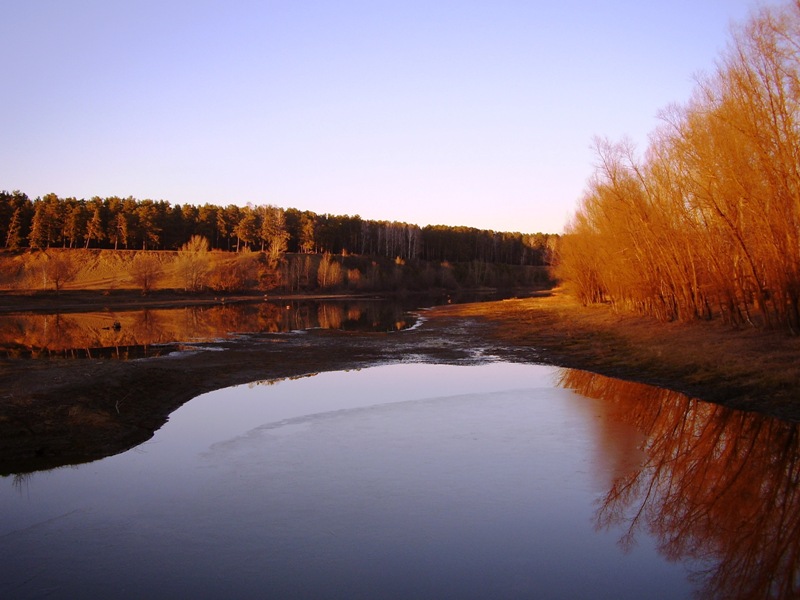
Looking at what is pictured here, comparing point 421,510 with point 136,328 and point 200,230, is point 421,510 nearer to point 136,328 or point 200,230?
point 136,328

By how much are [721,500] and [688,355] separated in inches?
550

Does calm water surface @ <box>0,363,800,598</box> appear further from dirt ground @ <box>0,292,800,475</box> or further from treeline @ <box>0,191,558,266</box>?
treeline @ <box>0,191,558,266</box>

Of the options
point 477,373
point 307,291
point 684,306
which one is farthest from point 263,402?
point 307,291

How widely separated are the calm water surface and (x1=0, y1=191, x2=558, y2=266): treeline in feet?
305

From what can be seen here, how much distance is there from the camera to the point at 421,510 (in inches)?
354

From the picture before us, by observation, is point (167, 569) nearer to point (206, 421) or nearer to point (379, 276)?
point (206, 421)

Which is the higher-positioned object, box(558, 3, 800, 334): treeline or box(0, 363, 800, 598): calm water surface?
box(558, 3, 800, 334): treeline

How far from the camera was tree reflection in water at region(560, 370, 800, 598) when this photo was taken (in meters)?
6.92

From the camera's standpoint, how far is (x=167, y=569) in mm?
7242

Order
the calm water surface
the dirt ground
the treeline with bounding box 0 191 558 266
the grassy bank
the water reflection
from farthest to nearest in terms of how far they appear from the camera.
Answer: the treeline with bounding box 0 191 558 266, the water reflection, the grassy bank, the dirt ground, the calm water surface

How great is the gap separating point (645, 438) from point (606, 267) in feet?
114

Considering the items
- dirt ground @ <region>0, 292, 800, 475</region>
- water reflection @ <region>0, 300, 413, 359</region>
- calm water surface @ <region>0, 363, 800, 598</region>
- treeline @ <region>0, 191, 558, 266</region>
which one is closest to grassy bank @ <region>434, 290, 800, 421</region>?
dirt ground @ <region>0, 292, 800, 475</region>

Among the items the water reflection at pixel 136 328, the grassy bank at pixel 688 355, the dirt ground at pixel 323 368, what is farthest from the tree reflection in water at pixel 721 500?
the water reflection at pixel 136 328

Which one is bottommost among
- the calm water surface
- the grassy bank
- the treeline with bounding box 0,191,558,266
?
Answer: the calm water surface
